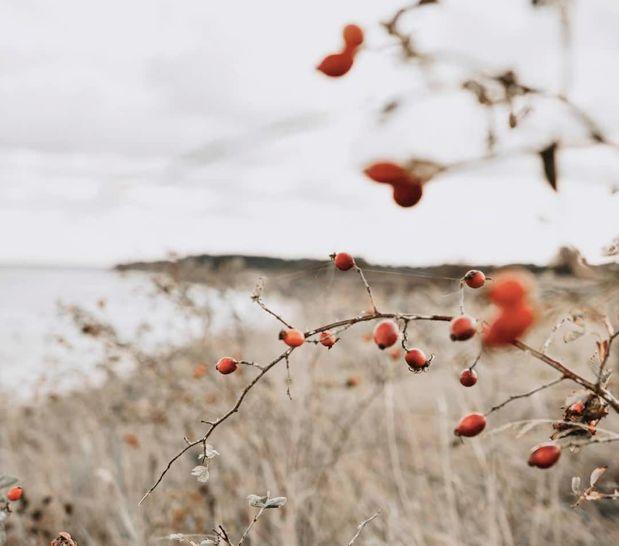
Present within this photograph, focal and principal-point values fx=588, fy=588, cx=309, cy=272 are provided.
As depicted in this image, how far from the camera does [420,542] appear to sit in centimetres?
221

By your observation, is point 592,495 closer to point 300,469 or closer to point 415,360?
point 415,360

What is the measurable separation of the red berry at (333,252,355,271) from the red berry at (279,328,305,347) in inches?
5.1

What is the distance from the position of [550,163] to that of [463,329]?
0.85 ft

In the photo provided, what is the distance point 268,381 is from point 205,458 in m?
2.29

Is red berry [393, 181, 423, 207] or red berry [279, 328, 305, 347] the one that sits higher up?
red berry [393, 181, 423, 207]

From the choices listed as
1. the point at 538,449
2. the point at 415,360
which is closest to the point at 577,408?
the point at 538,449

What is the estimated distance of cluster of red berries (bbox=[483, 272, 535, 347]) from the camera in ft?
1.38

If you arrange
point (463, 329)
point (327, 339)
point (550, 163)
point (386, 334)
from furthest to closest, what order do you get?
point (327, 339) → point (386, 334) → point (463, 329) → point (550, 163)

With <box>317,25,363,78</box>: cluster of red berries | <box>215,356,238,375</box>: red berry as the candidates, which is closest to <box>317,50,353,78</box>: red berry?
<box>317,25,363,78</box>: cluster of red berries

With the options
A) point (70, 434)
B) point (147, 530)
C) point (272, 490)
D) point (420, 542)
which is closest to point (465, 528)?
point (420, 542)

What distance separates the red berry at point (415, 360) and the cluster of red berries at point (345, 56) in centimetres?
37

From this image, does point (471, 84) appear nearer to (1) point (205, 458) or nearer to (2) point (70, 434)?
(1) point (205, 458)

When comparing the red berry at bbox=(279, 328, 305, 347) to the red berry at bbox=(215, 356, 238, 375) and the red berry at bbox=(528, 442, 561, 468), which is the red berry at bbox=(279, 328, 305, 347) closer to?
the red berry at bbox=(215, 356, 238, 375)

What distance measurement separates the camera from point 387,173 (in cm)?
43
